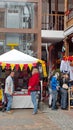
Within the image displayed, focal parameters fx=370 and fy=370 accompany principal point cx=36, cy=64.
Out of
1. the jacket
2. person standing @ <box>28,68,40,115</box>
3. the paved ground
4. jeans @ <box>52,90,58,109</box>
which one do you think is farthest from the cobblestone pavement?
the jacket

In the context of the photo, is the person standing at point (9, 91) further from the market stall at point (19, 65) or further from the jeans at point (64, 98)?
the jeans at point (64, 98)

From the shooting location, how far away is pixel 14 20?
18.3 metres

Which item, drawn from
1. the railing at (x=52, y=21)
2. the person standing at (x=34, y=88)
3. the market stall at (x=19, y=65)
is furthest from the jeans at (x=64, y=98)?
the railing at (x=52, y=21)

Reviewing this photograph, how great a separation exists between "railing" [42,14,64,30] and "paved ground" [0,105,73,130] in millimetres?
8253

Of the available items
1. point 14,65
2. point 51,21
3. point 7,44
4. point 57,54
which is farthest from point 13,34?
point 57,54

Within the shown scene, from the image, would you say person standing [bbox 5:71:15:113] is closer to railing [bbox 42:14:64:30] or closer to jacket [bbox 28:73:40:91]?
jacket [bbox 28:73:40:91]

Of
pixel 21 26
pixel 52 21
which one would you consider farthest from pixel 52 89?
pixel 52 21

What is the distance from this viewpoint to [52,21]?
23453mm

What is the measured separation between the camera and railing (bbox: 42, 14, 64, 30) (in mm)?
22575

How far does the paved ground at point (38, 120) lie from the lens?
11.3 meters

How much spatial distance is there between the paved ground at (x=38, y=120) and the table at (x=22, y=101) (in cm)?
39

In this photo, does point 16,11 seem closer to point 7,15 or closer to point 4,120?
point 7,15

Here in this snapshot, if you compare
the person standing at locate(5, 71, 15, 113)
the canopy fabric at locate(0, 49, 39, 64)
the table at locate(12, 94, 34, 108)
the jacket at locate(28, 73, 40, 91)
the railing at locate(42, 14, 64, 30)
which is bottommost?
the table at locate(12, 94, 34, 108)

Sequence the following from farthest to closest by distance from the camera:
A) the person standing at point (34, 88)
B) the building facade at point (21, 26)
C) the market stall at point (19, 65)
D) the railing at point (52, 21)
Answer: the railing at point (52, 21) → the building facade at point (21, 26) → the market stall at point (19, 65) → the person standing at point (34, 88)
